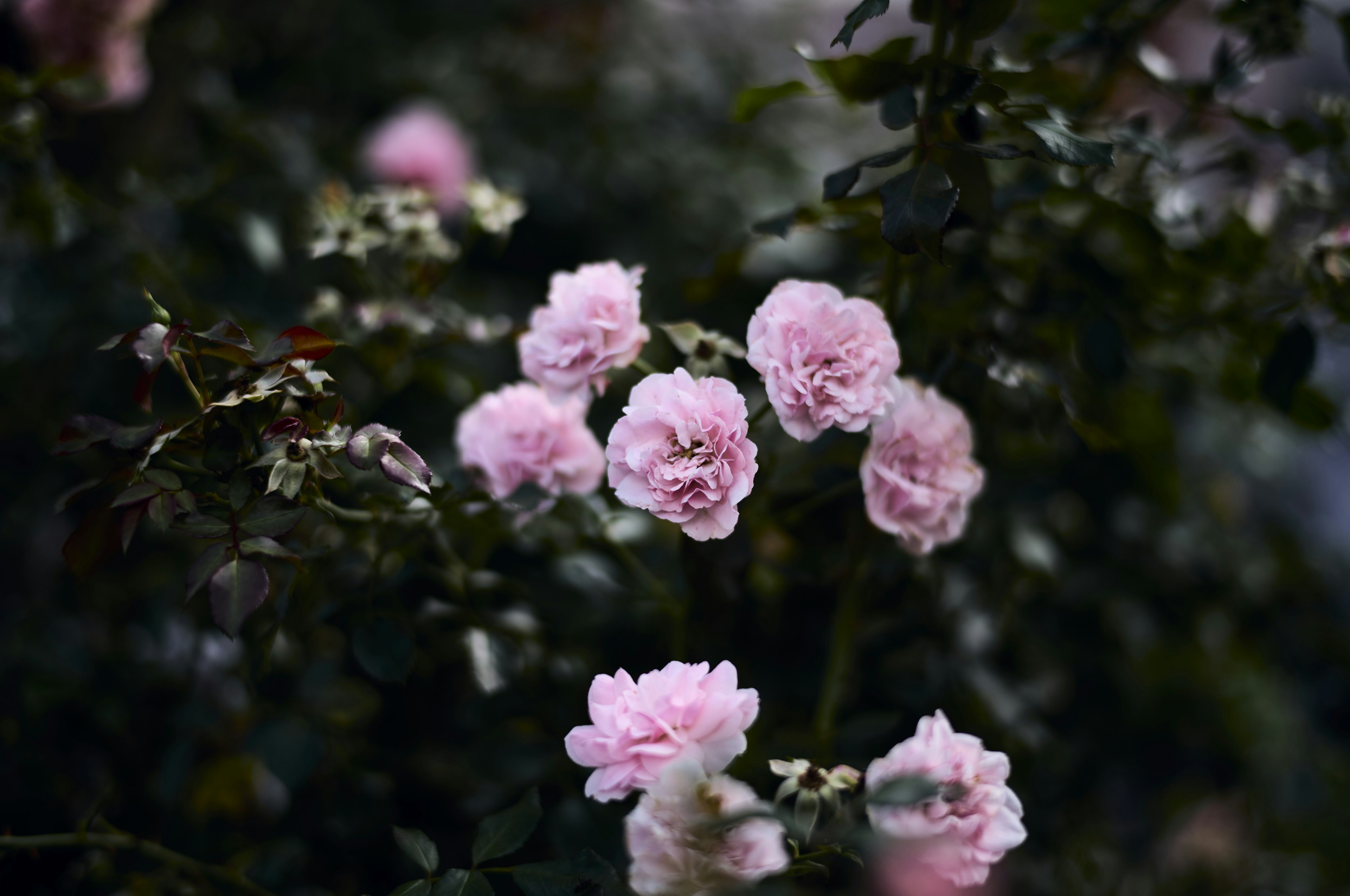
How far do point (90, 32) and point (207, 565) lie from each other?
3.78 ft

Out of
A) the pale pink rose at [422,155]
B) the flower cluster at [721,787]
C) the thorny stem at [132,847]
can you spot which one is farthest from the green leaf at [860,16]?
the pale pink rose at [422,155]

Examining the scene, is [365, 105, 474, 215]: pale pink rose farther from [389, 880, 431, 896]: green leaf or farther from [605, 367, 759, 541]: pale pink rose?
[389, 880, 431, 896]: green leaf

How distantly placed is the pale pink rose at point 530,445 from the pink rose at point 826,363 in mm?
210

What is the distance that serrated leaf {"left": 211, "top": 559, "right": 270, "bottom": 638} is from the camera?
55 cm

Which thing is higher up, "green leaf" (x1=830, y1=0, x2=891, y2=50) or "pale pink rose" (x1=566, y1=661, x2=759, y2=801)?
"green leaf" (x1=830, y1=0, x2=891, y2=50)

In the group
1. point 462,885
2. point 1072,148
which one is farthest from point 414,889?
point 1072,148

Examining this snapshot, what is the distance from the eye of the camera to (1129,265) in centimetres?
112

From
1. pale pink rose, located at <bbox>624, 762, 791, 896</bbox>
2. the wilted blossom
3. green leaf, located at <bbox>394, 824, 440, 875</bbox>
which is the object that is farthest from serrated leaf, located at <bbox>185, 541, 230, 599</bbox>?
pale pink rose, located at <bbox>624, 762, 791, 896</bbox>

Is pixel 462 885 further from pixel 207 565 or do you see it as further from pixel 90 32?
pixel 90 32

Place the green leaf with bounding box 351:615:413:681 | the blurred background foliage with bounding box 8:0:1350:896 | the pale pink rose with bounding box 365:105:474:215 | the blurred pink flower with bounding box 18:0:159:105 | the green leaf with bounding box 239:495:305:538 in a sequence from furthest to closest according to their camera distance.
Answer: the pale pink rose with bounding box 365:105:474:215
the blurred pink flower with bounding box 18:0:159:105
the blurred background foliage with bounding box 8:0:1350:896
the green leaf with bounding box 351:615:413:681
the green leaf with bounding box 239:495:305:538

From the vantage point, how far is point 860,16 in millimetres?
610

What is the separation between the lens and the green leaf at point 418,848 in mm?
600

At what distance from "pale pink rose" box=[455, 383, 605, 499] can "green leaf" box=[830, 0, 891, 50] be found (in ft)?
1.16

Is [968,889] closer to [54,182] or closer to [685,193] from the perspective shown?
[685,193]
